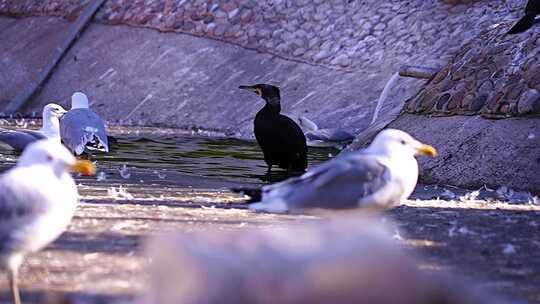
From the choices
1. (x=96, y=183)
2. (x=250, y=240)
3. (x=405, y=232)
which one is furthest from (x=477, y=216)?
(x=250, y=240)

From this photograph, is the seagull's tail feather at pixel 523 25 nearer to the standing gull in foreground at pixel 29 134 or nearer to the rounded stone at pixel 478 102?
the rounded stone at pixel 478 102

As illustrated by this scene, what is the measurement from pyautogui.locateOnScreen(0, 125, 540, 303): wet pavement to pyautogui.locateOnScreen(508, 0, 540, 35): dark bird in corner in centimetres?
245

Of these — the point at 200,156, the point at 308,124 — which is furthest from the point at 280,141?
Answer: the point at 308,124

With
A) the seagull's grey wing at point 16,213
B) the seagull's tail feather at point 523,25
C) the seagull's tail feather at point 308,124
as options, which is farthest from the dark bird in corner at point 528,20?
the seagull's grey wing at point 16,213

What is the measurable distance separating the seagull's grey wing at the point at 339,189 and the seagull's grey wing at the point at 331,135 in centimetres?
926

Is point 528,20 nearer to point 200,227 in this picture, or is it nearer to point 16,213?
point 200,227

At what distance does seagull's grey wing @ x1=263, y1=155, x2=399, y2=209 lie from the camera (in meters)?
5.93

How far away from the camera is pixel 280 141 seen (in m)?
12.0

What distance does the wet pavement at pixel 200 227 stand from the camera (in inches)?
187

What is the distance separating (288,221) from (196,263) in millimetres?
5312

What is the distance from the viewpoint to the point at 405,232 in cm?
667

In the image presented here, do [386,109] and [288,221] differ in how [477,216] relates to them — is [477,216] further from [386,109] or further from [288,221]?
[386,109]

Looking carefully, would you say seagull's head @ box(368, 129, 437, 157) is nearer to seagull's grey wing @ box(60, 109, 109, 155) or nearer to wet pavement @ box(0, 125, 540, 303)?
wet pavement @ box(0, 125, 540, 303)

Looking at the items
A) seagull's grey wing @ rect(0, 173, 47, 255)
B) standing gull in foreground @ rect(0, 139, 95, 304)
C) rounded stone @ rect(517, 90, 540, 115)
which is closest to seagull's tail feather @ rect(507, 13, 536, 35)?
rounded stone @ rect(517, 90, 540, 115)
